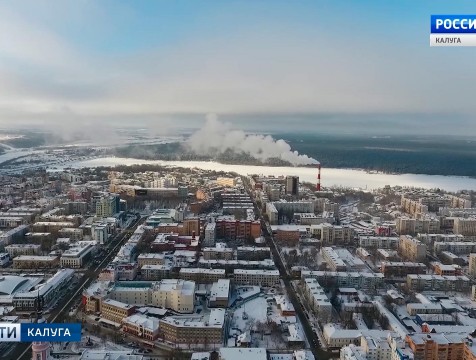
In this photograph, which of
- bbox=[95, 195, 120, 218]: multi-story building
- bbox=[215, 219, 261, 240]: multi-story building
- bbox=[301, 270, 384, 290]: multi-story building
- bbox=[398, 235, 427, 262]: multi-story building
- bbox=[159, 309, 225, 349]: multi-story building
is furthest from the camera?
bbox=[95, 195, 120, 218]: multi-story building

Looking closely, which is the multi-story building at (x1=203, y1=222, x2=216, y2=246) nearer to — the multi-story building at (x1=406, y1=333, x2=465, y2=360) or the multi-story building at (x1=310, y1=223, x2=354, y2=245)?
the multi-story building at (x1=310, y1=223, x2=354, y2=245)

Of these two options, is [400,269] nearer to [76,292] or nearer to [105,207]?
[76,292]

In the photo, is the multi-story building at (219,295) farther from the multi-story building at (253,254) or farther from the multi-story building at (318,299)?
the multi-story building at (253,254)

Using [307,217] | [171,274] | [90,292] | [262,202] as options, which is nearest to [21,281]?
[90,292]

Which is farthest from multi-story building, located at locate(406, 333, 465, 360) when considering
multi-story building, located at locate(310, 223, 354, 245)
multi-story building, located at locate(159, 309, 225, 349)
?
multi-story building, located at locate(310, 223, 354, 245)

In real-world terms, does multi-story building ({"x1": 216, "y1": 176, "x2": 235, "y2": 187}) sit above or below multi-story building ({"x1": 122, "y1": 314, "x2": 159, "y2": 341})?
above

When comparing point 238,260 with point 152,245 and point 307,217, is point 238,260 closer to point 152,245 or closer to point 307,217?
point 152,245

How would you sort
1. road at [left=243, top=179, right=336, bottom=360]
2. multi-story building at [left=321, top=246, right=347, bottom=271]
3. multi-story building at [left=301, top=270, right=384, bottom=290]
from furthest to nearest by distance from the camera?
multi-story building at [left=321, top=246, right=347, bottom=271]
multi-story building at [left=301, top=270, right=384, bottom=290]
road at [left=243, top=179, right=336, bottom=360]
